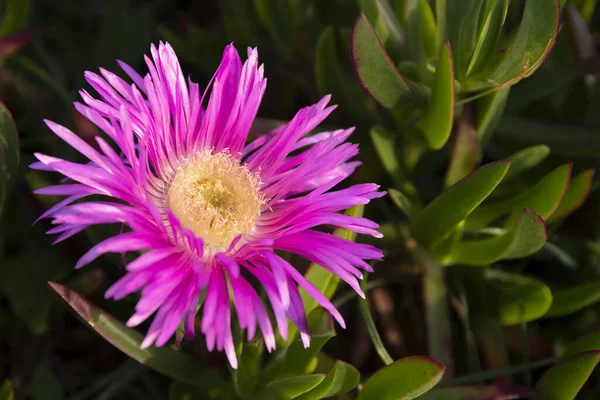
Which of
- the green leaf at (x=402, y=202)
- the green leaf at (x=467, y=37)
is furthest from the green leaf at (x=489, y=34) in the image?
the green leaf at (x=402, y=202)

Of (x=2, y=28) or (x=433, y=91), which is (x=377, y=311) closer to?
(x=433, y=91)

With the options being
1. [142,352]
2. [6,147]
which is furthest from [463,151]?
[6,147]

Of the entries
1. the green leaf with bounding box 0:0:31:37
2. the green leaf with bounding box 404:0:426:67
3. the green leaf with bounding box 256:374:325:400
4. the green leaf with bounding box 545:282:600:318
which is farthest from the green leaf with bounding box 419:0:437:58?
the green leaf with bounding box 0:0:31:37

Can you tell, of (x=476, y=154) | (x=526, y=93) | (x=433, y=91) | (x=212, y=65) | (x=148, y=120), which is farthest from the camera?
(x=212, y=65)

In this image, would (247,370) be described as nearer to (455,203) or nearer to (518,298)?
(455,203)

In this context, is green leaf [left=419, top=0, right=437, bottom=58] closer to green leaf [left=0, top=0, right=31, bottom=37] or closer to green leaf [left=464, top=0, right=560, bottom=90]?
green leaf [left=464, top=0, right=560, bottom=90]

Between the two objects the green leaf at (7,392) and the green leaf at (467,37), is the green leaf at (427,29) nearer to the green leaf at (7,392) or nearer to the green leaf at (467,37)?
the green leaf at (467,37)

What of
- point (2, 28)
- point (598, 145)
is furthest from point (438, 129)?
point (2, 28)
